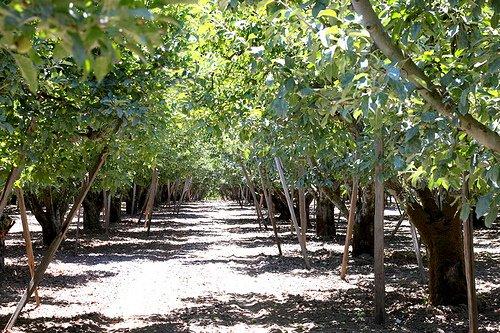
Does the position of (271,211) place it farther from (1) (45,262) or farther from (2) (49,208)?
(1) (45,262)

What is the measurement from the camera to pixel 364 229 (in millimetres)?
15469

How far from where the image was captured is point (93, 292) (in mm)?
10867

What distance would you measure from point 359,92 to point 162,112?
414 centimetres

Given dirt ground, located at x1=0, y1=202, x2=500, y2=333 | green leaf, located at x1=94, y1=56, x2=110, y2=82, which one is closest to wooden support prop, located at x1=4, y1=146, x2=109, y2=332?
dirt ground, located at x1=0, y1=202, x2=500, y2=333

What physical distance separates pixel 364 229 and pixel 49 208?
381 inches

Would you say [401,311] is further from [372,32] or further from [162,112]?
[372,32]

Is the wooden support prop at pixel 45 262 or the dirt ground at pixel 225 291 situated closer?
the wooden support prop at pixel 45 262

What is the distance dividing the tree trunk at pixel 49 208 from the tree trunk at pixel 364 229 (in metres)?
8.92

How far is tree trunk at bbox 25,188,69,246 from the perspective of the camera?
1830 cm

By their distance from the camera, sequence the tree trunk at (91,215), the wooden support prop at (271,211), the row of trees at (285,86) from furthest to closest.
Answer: the tree trunk at (91,215) < the wooden support prop at (271,211) < the row of trees at (285,86)

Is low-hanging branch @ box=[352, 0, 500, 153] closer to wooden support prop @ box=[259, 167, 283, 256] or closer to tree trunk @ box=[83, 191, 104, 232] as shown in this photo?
wooden support prop @ box=[259, 167, 283, 256]

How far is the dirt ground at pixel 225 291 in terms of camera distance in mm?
8242

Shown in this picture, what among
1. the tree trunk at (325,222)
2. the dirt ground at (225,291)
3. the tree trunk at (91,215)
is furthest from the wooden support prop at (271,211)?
the tree trunk at (91,215)

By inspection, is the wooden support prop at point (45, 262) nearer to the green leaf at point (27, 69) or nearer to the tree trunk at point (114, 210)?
the green leaf at point (27, 69)
